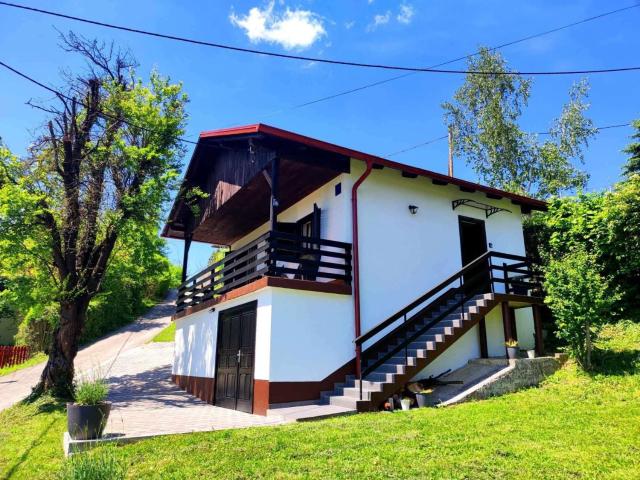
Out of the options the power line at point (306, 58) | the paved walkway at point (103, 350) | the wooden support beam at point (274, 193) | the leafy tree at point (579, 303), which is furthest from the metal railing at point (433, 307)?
the paved walkway at point (103, 350)

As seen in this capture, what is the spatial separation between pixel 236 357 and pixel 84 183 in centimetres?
658

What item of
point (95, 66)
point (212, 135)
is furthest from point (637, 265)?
point (95, 66)

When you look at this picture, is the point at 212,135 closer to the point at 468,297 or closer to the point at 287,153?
the point at 287,153

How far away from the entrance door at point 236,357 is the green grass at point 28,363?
14230 millimetres

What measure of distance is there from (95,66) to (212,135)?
5597mm

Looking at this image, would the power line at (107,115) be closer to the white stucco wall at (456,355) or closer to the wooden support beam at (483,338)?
the wooden support beam at (483,338)

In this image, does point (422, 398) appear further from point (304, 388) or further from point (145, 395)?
point (145, 395)

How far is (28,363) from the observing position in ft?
69.0

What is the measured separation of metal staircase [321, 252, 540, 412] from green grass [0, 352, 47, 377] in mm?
17908

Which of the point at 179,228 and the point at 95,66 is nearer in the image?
the point at 95,66

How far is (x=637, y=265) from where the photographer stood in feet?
34.6

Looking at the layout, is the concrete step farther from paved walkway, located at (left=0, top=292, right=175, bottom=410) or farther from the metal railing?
paved walkway, located at (left=0, top=292, right=175, bottom=410)

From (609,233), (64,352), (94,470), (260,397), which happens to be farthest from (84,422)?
(609,233)

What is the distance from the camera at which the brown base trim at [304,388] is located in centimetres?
800
